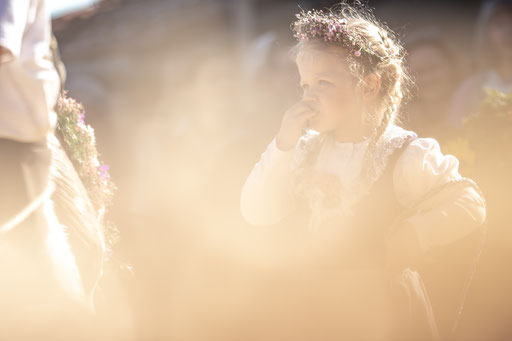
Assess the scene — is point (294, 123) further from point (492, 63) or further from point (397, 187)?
point (492, 63)

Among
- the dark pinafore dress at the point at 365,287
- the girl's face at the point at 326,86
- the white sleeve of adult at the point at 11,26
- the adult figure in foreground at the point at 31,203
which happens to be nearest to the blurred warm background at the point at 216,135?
the dark pinafore dress at the point at 365,287

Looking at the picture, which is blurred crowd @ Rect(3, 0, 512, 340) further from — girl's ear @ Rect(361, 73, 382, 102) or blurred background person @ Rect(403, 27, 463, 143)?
girl's ear @ Rect(361, 73, 382, 102)

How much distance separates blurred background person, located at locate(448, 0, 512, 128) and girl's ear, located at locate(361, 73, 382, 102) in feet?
7.26

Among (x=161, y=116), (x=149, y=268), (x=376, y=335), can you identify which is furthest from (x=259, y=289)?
(x=161, y=116)

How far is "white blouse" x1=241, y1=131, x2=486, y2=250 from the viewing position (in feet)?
6.29

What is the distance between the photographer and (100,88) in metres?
8.37

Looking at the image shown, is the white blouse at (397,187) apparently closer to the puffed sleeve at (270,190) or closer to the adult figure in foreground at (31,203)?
the puffed sleeve at (270,190)

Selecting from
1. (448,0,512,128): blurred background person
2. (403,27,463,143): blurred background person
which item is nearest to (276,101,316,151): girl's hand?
(403,27,463,143): blurred background person

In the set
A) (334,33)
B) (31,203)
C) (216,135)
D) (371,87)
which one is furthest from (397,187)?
(216,135)

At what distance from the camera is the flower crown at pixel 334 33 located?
1.94 metres

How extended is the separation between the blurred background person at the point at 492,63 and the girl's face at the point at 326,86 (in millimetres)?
2313

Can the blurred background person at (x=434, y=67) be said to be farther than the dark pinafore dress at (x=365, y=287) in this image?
Yes

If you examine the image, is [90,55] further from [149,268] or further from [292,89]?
[149,268]

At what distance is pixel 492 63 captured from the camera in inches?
184
